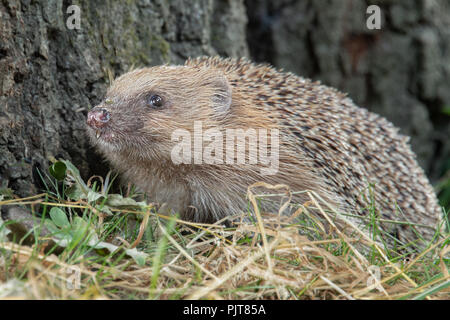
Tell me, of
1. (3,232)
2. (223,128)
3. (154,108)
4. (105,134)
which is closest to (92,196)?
(105,134)

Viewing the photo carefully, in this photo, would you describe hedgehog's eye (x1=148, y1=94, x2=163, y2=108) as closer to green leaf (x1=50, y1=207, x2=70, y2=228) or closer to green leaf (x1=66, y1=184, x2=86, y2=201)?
green leaf (x1=66, y1=184, x2=86, y2=201)

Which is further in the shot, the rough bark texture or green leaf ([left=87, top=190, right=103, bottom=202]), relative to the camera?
the rough bark texture

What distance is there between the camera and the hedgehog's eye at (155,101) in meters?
4.62

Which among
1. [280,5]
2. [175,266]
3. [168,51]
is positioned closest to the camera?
[175,266]

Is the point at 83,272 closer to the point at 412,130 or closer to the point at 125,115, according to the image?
the point at 125,115

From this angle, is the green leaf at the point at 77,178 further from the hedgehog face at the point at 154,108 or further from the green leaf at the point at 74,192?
the hedgehog face at the point at 154,108

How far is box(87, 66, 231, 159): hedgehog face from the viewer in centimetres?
447

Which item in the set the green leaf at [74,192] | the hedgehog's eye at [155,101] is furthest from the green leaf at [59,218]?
the hedgehog's eye at [155,101]

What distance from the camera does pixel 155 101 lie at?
464 centimetres

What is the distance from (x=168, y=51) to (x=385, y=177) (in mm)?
2635

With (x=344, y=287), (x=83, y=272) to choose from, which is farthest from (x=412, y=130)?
(x=83, y=272)

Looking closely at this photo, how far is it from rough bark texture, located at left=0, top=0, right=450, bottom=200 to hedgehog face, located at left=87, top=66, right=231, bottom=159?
0.42m

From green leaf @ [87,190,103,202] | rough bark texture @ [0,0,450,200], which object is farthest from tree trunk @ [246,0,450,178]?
green leaf @ [87,190,103,202]
